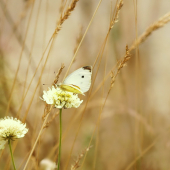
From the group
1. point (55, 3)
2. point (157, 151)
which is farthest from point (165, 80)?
point (55, 3)

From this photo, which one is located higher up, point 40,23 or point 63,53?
point 40,23

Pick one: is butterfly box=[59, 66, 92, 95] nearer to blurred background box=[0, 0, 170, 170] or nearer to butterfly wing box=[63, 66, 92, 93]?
butterfly wing box=[63, 66, 92, 93]

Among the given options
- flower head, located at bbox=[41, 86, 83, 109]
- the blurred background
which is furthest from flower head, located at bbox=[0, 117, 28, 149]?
the blurred background

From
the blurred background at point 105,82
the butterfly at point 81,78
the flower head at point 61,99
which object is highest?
the blurred background at point 105,82

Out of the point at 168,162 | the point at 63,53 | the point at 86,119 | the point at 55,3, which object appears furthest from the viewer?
the point at 55,3

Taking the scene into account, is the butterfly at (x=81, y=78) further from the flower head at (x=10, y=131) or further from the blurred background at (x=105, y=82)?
the blurred background at (x=105, y=82)

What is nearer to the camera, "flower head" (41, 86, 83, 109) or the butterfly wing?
"flower head" (41, 86, 83, 109)

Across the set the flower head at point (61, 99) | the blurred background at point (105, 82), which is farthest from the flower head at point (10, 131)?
the blurred background at point (105, 82)

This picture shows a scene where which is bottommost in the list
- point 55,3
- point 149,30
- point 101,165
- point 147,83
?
point 101,165

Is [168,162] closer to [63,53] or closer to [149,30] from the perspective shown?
[149,30]
